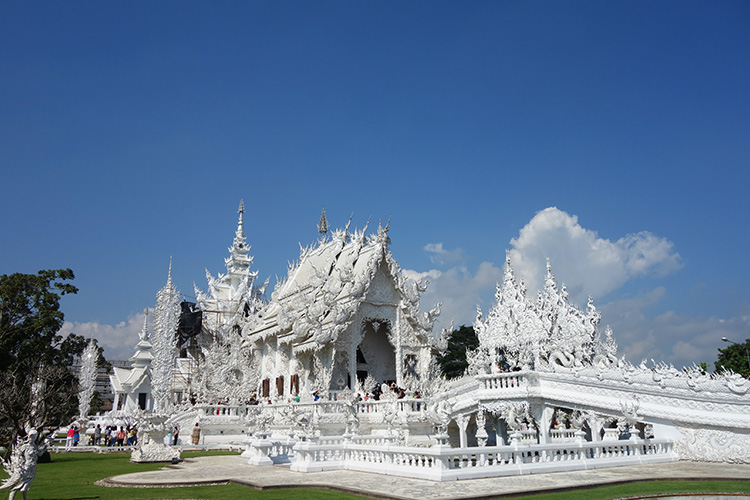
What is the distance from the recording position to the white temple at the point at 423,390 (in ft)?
41.9

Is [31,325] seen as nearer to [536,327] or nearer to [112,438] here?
[112,438]

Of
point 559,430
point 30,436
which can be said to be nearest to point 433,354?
point 559,430

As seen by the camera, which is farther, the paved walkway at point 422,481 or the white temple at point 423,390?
the white temple at point 423,390

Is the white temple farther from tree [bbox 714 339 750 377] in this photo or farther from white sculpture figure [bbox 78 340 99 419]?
tree [bbox 714 339 750 377]

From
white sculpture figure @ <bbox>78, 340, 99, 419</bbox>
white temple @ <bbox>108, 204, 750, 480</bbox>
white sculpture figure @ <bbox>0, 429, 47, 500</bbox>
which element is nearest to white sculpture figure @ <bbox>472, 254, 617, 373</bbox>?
white temple @ <bbox>108, 204, 750, 480</bbox>

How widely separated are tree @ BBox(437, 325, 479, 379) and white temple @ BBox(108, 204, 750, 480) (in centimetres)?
1438

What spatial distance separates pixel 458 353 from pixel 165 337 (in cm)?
2156

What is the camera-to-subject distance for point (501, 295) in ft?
104

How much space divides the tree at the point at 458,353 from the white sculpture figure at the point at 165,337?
19.3 meters

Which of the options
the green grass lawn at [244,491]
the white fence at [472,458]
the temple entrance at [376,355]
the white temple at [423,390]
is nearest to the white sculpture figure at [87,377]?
the white temple at [423,390]

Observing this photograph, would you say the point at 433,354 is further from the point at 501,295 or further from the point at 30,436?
the point at 30,436

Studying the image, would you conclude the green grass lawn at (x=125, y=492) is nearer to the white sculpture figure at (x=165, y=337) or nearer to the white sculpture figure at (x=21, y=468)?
the white sculpture figure at (x=21, y=468)

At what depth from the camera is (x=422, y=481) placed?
10.3m

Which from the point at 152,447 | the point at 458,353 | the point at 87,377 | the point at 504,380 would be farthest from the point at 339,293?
the point at 87,377
